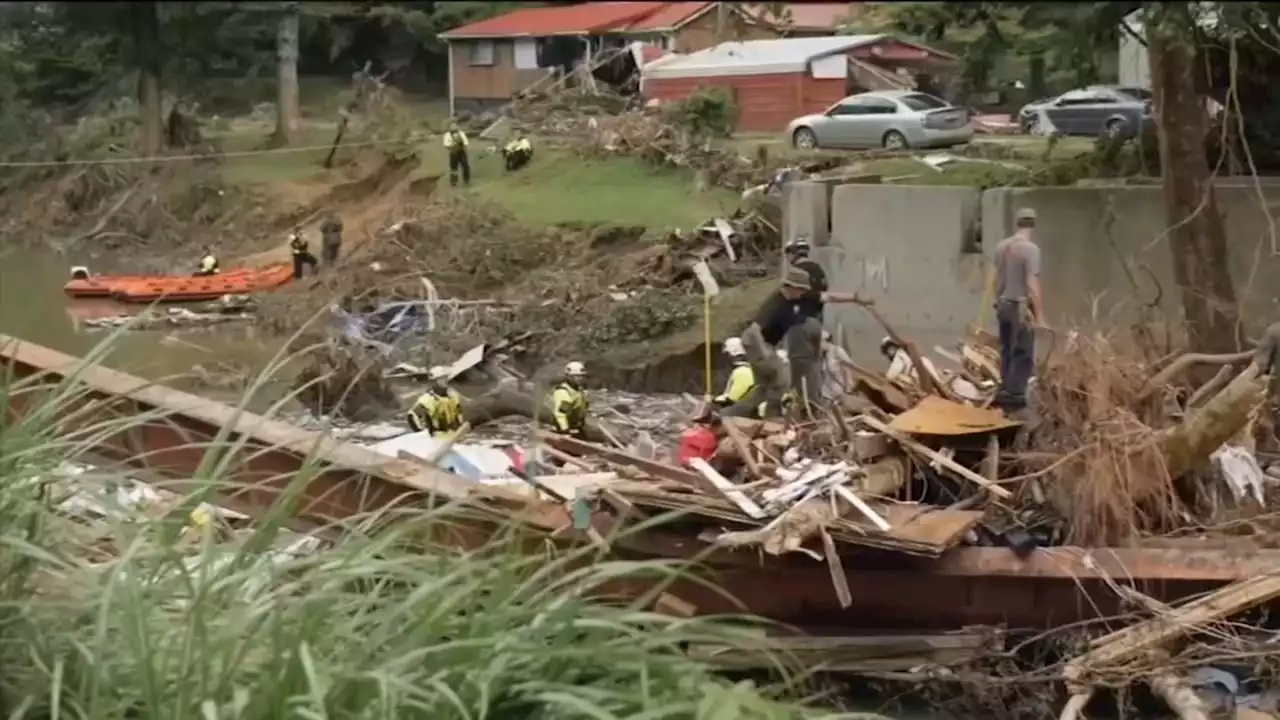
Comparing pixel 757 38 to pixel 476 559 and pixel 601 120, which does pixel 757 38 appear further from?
pixel 476 559

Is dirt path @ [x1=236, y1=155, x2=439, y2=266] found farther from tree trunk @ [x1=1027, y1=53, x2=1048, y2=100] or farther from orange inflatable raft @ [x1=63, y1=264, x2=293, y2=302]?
tree trunk @ [x1=1027, y1=53, x2=1048, y2=100]

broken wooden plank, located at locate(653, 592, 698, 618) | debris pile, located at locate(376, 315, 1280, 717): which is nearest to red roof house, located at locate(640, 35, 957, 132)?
debris pile, located at locate(376, 315, 1280, 717)

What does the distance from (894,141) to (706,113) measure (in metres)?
0.88

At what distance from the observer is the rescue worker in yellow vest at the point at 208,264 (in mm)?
8773

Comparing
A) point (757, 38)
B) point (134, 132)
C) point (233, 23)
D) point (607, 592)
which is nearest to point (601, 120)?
point (757, 38)

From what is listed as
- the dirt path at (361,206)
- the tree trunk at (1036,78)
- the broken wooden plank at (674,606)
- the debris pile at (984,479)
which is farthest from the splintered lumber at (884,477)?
the dirt path at (361,206)

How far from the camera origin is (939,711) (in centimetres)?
404

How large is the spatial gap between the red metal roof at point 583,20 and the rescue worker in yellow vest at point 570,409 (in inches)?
59.4

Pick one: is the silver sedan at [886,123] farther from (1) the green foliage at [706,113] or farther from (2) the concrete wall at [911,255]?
(2) the concrete wall at [911,255]

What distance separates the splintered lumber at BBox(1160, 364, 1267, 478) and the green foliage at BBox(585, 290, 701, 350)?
4.03m

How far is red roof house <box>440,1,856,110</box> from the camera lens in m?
5.07

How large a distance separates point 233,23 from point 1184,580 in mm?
3538

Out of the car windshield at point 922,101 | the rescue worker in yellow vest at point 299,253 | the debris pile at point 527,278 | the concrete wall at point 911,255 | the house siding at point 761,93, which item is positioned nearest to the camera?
the house siding at point 761,93

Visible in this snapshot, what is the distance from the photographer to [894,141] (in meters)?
6.14
